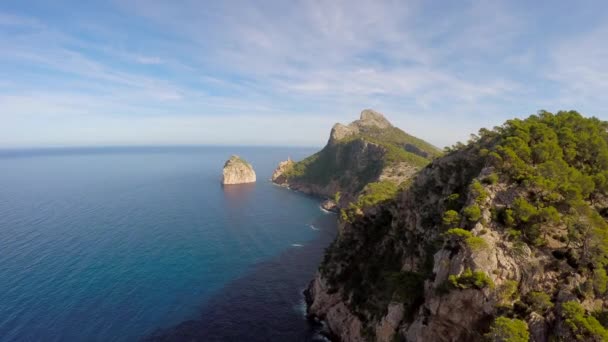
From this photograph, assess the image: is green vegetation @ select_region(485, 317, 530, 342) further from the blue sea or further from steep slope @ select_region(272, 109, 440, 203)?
steep slope @ select_region(272, 109, 440, 203)

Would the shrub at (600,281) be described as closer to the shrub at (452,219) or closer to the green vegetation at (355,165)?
the shrub at (452,219)

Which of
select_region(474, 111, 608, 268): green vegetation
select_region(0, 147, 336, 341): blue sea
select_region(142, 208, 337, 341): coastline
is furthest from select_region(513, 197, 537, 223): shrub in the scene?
select_region(0, 147, 336, 341): blue sea

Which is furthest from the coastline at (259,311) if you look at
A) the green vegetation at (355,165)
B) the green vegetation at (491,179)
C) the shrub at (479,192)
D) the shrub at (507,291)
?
the green vegetation at (355,165)

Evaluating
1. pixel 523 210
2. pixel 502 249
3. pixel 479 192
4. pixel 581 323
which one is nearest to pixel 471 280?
pixel 502 249

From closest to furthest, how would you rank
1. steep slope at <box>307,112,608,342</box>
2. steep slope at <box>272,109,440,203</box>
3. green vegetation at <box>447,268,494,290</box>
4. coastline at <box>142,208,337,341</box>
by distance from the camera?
steep slope at <box>307,112,608,342</box> < green vegetation at <box>447,268,494,290</box> < coastline at <box>142,208,337,341</box> < steep slope at <box>272,109,440,203</box>

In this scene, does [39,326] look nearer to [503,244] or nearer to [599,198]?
[503,244]

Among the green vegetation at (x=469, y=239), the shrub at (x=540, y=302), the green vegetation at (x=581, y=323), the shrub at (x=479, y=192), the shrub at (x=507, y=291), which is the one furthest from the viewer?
the shrub at (x=479, y=192)
